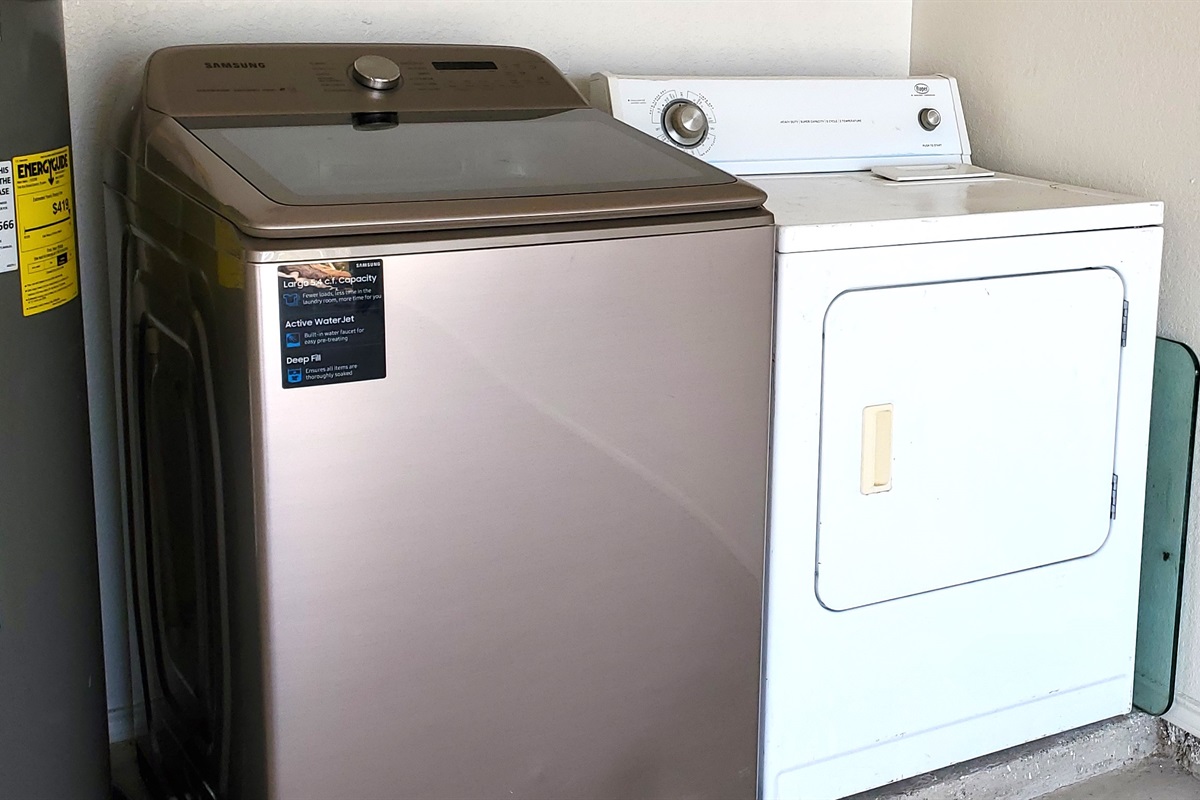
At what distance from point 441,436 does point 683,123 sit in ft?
2.82

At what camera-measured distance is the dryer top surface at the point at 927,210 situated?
5.38ft

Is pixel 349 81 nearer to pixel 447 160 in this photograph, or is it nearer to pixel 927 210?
pixel 447 160

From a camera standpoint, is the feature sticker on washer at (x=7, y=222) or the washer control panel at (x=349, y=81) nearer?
the feature sticker on washer at (x=7, y=222)

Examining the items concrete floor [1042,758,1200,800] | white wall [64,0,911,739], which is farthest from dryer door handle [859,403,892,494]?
white wall [64,0,911,739]

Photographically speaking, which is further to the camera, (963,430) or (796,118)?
(796,118)

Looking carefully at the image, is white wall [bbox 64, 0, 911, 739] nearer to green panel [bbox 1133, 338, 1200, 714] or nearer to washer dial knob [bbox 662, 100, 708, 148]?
washer dial knob [bbox 662, 100, 708, 148]

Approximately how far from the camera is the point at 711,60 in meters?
2.31

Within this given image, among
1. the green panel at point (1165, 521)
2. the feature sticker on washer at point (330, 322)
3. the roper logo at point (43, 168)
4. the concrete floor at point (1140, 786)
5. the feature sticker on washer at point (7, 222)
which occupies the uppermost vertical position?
the roper logo at point (43, 168)

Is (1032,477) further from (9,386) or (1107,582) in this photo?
(9,386)

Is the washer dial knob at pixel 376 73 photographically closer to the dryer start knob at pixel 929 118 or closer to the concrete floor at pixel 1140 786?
the dryer start knob at pixel 929 118

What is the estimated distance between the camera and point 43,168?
1.41 meters

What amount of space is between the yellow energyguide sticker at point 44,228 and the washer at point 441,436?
11 cm

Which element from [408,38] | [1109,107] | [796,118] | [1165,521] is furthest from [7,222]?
[1165,521]

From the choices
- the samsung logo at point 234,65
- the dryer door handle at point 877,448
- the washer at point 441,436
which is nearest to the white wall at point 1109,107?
the dryer door handle at point 877,448
